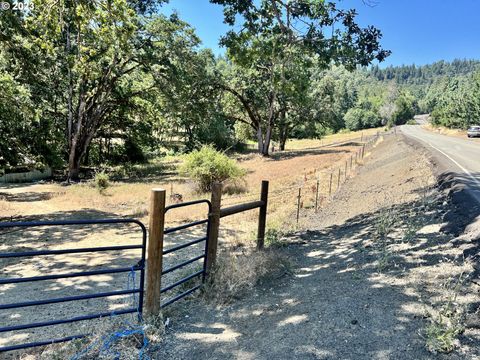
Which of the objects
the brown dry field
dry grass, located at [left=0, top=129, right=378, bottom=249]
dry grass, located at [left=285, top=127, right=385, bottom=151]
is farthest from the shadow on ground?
dry grass, located at [left=285, top=127, right=385, bottom=151]

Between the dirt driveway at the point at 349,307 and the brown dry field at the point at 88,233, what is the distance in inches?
66.2

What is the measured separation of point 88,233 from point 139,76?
775 inches

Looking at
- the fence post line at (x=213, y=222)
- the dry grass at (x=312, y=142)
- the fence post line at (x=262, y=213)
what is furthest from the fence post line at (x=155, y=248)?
the dry grass at (x=312, y=142)

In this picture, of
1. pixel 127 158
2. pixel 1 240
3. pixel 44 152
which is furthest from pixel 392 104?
pixel 1 240

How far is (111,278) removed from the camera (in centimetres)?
697

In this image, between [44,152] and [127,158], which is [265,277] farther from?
[127,158]

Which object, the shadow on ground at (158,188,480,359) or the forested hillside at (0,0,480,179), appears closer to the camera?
the shadow on ground at (158,188,480,359)

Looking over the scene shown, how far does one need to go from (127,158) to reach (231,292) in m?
33.8

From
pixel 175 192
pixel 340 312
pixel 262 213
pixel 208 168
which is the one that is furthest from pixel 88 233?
pixel 340 312

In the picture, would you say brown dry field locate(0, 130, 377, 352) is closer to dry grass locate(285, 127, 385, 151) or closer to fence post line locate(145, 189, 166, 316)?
fence post line locate(145, 189, 166, 316)

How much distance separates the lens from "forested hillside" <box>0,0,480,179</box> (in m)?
9.70

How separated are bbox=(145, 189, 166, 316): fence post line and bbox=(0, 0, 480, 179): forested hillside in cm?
632

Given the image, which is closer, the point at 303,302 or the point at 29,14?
the point at 303,302

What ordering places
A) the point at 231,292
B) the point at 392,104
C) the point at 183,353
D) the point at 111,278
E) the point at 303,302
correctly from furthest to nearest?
the point at 392,104
the point at 111,278
the point at 231,292
the point at 303,302
the point at 183,353
